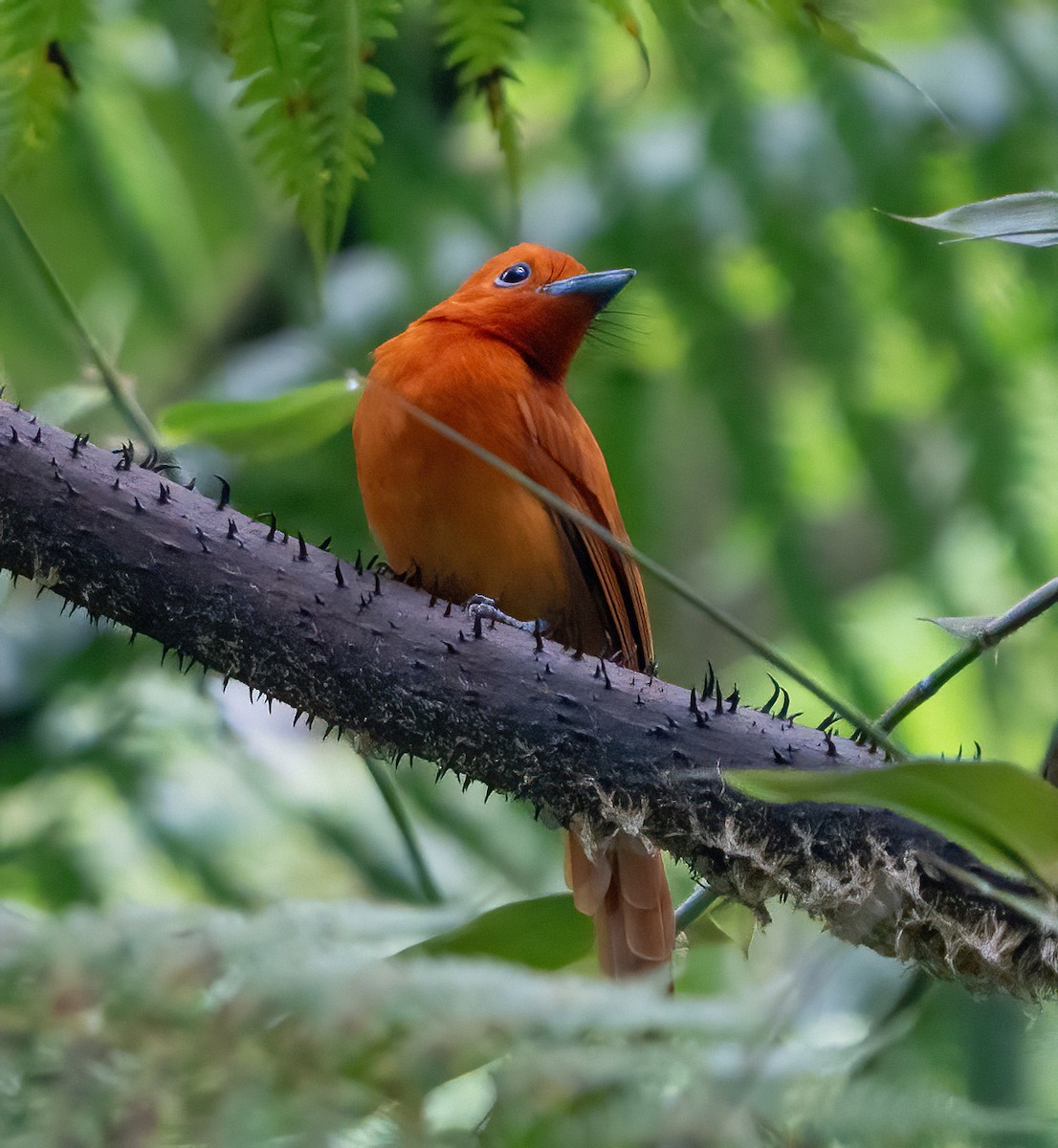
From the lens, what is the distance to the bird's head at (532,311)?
99.1 inches

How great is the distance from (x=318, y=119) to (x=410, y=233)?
187cm

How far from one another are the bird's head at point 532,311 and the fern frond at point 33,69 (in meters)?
1.33

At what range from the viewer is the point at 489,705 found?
124 centimetres

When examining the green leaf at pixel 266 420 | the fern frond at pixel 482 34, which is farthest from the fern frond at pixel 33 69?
the green leaf at pixel 266 420

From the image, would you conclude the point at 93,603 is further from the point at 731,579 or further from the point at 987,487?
the point at 731,579

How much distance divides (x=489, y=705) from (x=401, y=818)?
65cm

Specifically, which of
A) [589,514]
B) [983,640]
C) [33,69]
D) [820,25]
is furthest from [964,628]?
[589,514]

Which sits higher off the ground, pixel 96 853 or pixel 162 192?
pixel 162 192

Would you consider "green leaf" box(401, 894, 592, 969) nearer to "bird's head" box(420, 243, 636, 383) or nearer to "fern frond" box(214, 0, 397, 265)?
"fern frond" box(214, 0, 397, 265)

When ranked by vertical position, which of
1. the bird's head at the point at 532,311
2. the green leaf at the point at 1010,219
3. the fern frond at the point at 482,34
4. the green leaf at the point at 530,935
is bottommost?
the green leaf at the point at 530,935

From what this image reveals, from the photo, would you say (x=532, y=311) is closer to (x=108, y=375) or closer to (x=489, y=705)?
(x=108, y=375)

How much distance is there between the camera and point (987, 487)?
279cm

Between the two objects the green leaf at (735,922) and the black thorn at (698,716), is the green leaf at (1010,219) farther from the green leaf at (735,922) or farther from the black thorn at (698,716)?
the green leaf at (735,922)

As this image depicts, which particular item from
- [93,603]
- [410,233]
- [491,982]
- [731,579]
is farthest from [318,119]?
[731,579]
